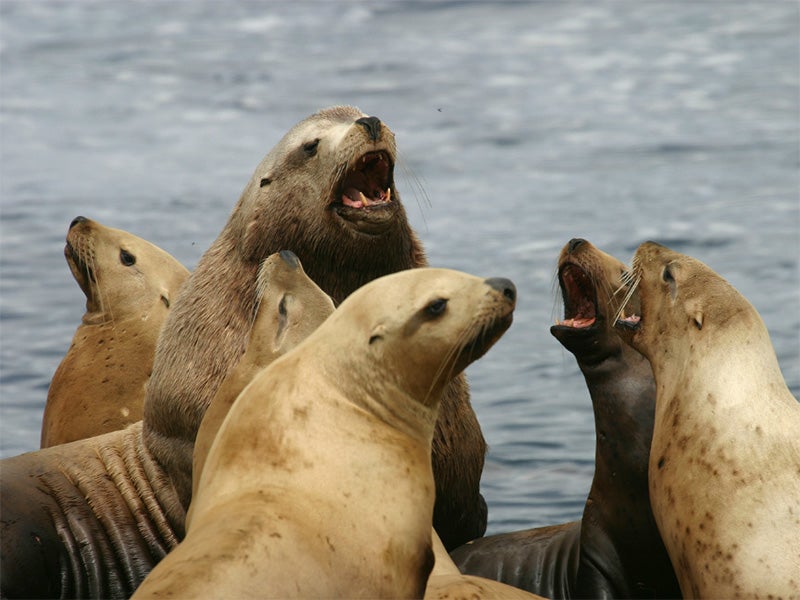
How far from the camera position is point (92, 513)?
862cm

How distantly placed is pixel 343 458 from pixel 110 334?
376 cm

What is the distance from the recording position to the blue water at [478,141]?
14.8 metres

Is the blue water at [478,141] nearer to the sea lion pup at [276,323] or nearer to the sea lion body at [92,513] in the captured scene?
the sea lion body at [92,513]

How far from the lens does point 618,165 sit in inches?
842

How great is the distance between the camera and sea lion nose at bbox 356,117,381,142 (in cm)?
832

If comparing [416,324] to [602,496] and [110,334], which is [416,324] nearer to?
[602,496]

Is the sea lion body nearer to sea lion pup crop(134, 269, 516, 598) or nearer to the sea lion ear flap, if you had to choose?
sea lion pup crop(134, 269, 516, 598)

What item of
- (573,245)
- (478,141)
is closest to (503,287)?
(573,245)

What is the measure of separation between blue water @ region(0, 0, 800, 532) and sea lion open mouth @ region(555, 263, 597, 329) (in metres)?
2.19

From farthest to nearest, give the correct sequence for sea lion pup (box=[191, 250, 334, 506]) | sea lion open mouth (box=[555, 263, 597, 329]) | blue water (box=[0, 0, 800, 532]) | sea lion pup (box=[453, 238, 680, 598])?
1. blue water (box=[0, 0, 800, 532])
2. sea lion open mouth (box=[555, 263, 597, 329])
3. sea lion pup (box=[453, 238, 680, 598])
4. sea lion pup (box=[191, 250, 334, 506])

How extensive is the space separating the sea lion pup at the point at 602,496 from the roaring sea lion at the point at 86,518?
57.4 inches

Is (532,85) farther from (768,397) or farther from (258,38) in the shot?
(768,397)

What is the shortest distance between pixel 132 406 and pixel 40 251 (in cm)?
910

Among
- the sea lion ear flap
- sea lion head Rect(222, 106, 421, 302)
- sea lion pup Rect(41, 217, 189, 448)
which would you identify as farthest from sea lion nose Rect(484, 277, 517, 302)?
sea lion pup Rect(41, 217, 189, 448)
